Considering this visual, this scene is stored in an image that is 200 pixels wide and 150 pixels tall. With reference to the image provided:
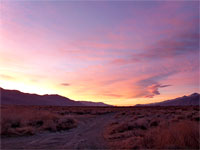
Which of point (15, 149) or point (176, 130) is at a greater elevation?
point (176, 130)

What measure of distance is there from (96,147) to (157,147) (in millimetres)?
2942

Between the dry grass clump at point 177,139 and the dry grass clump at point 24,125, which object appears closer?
the dry grass clump at point 177,139

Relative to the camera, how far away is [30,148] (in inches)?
325

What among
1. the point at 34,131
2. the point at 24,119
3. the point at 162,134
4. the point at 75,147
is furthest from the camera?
the point at 24,119

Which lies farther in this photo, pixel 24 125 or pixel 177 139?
pixel 24 125

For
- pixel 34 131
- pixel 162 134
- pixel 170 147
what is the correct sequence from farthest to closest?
pixel 34 131 < pixel 162 134 < pixel 170 147

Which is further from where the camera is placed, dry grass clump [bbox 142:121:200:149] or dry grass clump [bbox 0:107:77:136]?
dry grass clump [bbox 0:107:77:136]

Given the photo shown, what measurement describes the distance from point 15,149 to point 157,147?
6.43m

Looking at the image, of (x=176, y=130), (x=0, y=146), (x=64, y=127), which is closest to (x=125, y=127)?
(x=64, y=127)

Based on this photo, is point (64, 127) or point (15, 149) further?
point (64, 127)

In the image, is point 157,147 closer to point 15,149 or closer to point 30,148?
point 30,148

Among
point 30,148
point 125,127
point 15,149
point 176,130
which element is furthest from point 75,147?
point 125,127

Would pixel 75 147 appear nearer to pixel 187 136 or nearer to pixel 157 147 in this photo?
pixel 157 147

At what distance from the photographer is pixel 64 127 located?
14.4 m
